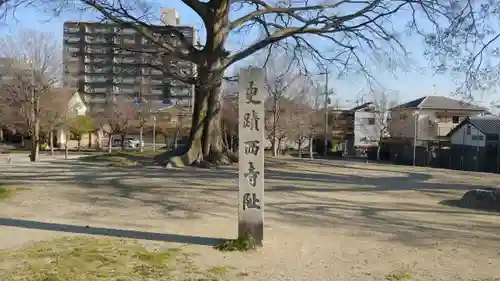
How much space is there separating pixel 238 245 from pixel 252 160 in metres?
1.10

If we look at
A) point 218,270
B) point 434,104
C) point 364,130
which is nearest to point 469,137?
point 434,104

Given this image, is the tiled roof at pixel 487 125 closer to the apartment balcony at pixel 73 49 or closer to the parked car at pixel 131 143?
the apartment balcony at pixel 73 49

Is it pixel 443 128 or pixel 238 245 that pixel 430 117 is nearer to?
pixel 443 128

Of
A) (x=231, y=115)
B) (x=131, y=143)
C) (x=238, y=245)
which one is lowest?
(x=238, y=245)

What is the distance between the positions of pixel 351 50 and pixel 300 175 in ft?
18.7

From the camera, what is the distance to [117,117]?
4472 centimetres

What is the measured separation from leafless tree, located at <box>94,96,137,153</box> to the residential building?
23.8 m

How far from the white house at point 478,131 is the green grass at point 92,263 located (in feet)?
103

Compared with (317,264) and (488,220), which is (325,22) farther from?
(317,264)

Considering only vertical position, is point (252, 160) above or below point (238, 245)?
above

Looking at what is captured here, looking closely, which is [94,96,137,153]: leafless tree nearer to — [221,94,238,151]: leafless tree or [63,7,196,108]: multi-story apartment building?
[63,7,196,108]: multi-story apartment building

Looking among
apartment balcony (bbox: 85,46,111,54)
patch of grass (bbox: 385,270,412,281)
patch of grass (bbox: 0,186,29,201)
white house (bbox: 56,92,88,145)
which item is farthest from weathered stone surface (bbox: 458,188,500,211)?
white house (bbox: 56,92,88,145)

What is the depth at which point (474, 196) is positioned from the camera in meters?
11.3

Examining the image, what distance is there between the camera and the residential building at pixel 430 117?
45.9 m
